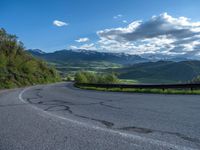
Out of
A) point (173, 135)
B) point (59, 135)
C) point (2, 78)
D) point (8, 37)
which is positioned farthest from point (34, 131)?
point (8, 37)

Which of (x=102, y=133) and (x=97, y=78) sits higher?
(x=97, y=78)

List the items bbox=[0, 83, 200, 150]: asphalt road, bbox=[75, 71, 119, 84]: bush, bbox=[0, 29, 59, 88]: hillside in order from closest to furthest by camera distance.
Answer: bbox=[0, 83, 200, 150]: asphalt road < bbox=[0, 29, 59, 88]: hillside < bbox=[75, 71, 119, 84]: bush

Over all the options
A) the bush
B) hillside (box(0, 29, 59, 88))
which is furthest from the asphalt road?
the bush

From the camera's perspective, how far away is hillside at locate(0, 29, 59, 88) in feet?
177

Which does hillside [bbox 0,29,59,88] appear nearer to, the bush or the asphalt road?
the bush

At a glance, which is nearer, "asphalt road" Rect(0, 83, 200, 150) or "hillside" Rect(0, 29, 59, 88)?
"asphalt road" Rect(0, 83, 200, 150)

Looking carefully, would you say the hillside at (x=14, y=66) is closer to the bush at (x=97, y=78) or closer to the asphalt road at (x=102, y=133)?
the bush at (x=97, y=78)

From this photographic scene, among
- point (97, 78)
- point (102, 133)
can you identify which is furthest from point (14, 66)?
point (102, 133)

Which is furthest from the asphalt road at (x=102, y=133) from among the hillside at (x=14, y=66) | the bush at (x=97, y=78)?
the bush at (x=97, y=78)

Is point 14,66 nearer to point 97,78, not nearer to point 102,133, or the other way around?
point 97,78

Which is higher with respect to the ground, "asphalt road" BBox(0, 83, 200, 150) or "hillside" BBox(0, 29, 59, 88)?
"hillside" BBox(0, 29, 59, 88)

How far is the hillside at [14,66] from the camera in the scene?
54088mm

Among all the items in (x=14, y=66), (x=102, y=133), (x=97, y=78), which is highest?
(x=14, y=66)

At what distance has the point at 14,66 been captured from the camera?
65750 millimetres
